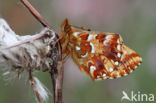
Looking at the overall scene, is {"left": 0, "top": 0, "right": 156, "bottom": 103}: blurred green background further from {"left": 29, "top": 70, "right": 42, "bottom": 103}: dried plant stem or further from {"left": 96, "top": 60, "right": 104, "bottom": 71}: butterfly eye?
{"left": 29, "top": 70, "right": 42, "bottom": 103}: dried plant stem

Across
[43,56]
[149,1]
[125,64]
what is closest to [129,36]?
[149,1]

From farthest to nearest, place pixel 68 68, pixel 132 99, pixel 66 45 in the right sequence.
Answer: pixel 68 68
pixel 132 99
pixel 66 45

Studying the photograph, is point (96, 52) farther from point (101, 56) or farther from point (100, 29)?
point (100, 29)

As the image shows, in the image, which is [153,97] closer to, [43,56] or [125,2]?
[125,2]

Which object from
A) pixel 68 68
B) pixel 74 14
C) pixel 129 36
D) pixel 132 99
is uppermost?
pixel 74 14

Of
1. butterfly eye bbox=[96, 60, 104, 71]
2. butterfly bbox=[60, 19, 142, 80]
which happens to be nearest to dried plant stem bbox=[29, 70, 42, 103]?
butterfly bbox=[60, 19, 142, 80]

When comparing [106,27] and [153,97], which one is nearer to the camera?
[153,97]
